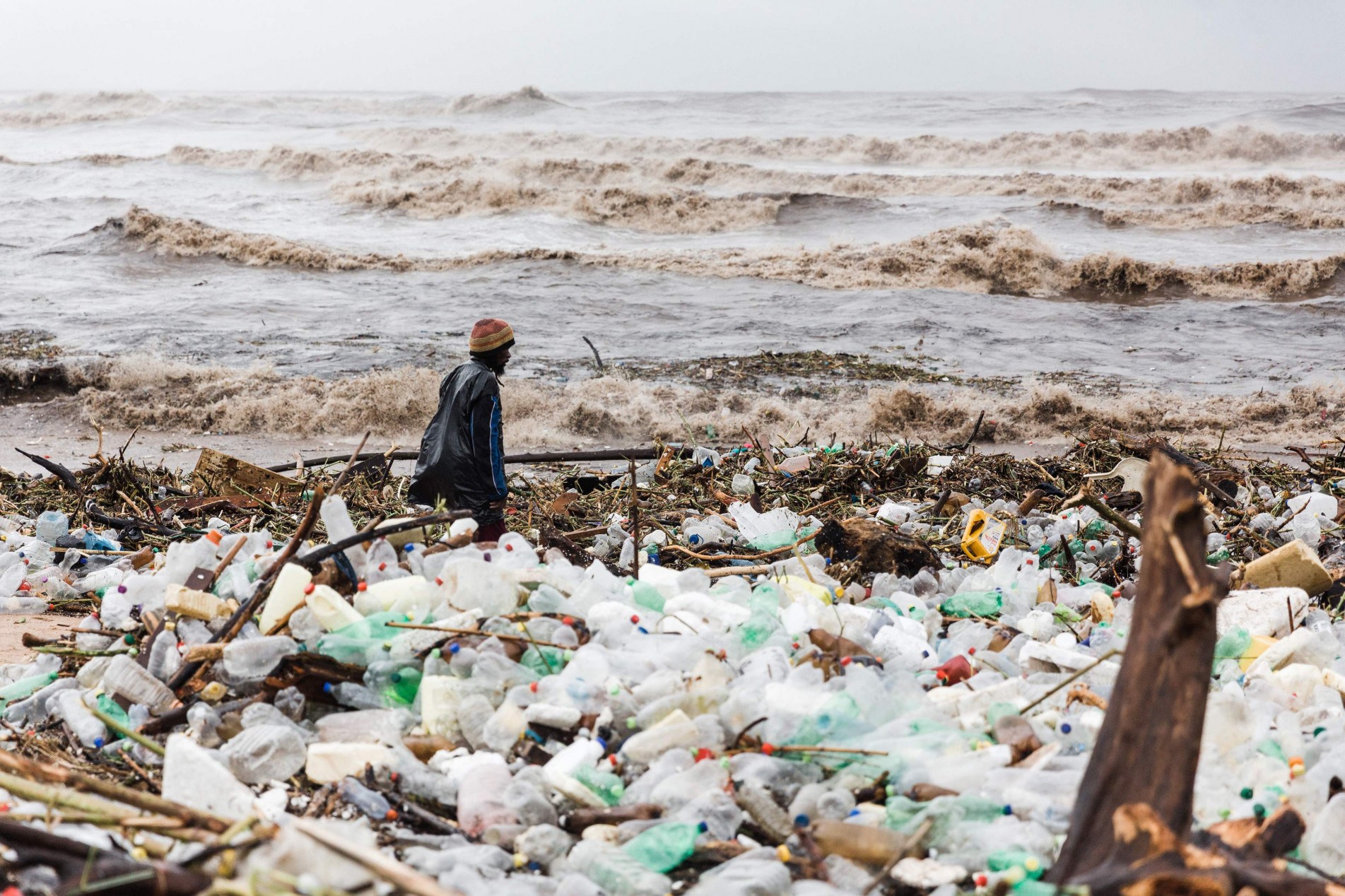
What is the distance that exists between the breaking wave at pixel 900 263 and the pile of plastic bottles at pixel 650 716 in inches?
622

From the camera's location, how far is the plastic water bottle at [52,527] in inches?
200

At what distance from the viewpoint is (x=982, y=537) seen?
175 inches

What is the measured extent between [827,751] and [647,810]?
39cm

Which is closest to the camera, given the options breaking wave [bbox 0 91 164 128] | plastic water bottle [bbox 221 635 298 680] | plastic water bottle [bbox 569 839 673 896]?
plastic water bottle [bbox 569 839 673 896]

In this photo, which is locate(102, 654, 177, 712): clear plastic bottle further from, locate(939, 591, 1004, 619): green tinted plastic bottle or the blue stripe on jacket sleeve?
the blue stripe on jacket sleeve

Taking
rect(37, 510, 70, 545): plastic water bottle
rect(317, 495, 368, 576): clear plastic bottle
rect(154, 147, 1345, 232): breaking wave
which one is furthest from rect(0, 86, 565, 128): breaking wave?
rect(317, 495, 368, 576): clear plastic bottle

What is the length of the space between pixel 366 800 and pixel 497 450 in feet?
9.96

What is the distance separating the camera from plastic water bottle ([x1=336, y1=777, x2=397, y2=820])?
2154 mm

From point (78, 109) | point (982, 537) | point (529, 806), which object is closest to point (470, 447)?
point (982, 537)

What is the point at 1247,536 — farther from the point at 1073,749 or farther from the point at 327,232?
the point at 327,232

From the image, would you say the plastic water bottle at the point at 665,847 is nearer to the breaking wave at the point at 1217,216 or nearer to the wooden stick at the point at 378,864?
the wooden stick at the point at 378,864

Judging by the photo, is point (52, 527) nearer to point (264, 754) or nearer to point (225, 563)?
point (225, 563)

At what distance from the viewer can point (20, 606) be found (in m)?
4.04

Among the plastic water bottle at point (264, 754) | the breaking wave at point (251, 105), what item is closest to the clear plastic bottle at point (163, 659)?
the plastic water bottle at point (264, 754)
